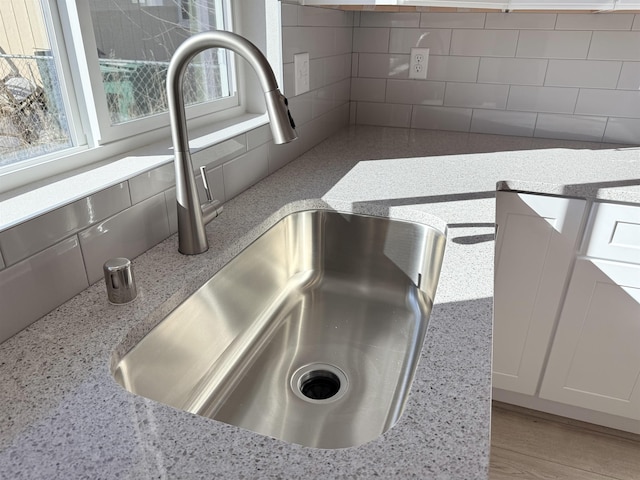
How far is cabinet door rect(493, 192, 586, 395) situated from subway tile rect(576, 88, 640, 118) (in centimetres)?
62

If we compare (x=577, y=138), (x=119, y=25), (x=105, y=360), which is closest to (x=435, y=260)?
(x=105, y=360)

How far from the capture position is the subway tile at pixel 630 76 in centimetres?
161

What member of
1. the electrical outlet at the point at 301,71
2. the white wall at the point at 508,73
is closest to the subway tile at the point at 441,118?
the white wall at the point at 508,73

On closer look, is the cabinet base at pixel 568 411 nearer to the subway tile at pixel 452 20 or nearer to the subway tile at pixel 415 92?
the subway tile at pixel 415 92

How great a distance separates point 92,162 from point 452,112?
1.39 m

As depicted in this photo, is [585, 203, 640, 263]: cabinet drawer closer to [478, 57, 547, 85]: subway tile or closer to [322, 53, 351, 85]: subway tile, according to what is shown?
[478, 57, 547, 85]: subway tile

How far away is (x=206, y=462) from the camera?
1.53 feet

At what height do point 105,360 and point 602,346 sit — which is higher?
point 105,360

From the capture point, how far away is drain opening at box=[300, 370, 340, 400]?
0.88 m

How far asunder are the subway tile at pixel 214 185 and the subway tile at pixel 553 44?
1238mm

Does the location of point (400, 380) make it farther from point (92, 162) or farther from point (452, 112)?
point (452, 112)

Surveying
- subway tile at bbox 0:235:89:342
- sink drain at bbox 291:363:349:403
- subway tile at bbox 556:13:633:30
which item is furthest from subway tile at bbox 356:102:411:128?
subway tile at bbox 0:235:89:342

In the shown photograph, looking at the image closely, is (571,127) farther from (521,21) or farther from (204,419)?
(204,419)

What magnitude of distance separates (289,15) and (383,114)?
29.6 inches
